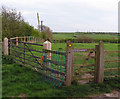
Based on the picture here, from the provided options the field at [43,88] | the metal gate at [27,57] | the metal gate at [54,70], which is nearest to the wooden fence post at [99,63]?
the field at [43,88]

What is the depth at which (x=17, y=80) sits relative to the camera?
552cm

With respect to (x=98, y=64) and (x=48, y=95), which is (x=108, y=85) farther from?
(x=48, y=95)

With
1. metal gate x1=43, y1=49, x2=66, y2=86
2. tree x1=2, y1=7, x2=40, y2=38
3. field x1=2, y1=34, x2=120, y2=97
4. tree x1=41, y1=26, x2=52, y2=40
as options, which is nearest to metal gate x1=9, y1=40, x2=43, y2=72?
metal gate x1=43, y1=49, x2=66, y2=86

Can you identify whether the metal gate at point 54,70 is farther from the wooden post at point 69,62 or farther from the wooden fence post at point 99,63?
the wooden fence post at point 99,63

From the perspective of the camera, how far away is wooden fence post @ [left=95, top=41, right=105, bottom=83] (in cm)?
547

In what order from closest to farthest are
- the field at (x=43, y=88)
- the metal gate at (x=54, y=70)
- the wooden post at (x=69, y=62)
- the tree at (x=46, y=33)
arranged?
the field at (x=43, y=88)
the wooden post at (x=69, y=62)
the metal gate at (x=54, y=70)
the tree at (x=46, y=33)

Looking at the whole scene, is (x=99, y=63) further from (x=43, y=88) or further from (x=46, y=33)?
(x=46, y=33)

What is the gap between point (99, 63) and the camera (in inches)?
216

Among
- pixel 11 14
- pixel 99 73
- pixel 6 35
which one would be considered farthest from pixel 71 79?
pixel 11 14

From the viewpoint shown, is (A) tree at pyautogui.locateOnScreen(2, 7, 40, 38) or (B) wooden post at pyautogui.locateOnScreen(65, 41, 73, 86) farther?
(A) tree at pyautogui.locateOnScreen(2, 7, 40, 38)

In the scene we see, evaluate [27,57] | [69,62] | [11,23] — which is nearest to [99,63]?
[69,62]

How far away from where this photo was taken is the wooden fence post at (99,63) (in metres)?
5.47

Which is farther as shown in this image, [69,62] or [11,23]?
[11,23]

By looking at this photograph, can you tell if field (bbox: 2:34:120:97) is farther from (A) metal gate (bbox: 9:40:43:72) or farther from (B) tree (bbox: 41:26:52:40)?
(B) tree (bbox: 41:26:52:40)
